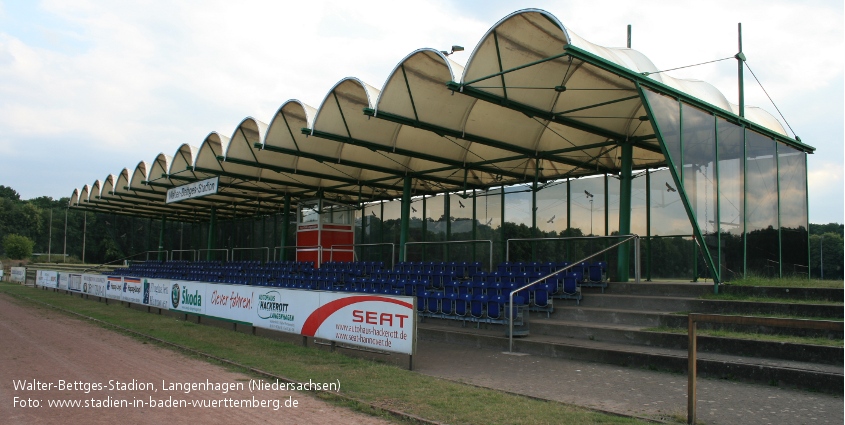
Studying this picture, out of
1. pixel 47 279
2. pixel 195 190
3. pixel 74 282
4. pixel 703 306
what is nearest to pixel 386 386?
pixel 703 306

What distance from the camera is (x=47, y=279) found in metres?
34.9

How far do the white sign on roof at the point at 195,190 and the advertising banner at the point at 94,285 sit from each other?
15.4 feet

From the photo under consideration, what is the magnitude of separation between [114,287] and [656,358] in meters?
22.5

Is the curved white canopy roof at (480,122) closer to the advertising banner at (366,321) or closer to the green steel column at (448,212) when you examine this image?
the green steel column at (448,212)

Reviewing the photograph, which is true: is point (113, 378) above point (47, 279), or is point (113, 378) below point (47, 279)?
above

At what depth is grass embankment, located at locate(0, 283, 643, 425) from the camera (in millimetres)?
6586

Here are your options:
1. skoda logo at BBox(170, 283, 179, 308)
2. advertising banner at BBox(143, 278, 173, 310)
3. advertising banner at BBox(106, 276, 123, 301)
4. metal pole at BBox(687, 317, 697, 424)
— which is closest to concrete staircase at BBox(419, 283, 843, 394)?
metal pole at BBox(687, 317, 697, 424)

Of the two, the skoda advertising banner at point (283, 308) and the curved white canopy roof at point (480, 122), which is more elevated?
the curved white canopy roof at point (480, 122)

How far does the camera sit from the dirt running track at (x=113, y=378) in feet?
21.9

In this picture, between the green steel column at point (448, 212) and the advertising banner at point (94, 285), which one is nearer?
the green steel column at point (448, 212)

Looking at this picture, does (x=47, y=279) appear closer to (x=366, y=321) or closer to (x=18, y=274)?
(x=18, y=274)

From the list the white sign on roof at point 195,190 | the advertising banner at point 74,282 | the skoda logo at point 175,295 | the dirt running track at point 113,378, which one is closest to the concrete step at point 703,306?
the dirt running track at point 113,378

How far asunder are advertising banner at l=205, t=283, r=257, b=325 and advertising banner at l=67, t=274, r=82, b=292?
16.8 m

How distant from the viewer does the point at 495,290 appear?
45.5ft
